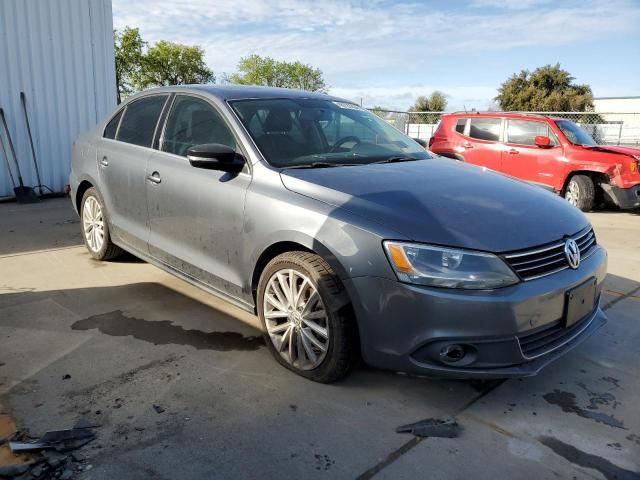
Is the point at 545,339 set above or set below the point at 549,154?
below

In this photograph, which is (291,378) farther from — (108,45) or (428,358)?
(108,45)

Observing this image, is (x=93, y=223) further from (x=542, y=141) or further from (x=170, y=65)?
(x=170, y=65)

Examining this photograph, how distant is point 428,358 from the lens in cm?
254

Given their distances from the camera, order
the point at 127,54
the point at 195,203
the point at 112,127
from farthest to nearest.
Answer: the point at 127,54 < the point at 112,127 < the point at 195,203

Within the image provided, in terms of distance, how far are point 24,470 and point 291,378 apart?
1.34m

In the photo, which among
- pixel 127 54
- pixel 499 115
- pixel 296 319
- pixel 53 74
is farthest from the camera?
pixel 127 54

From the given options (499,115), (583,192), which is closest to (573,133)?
(583,192)

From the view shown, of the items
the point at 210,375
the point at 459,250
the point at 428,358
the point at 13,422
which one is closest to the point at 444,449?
the point at 428,358

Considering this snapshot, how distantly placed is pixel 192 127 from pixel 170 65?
54.5 m

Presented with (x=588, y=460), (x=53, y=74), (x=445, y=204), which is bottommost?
(x=588, y=460)

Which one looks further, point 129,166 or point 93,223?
point 93,223

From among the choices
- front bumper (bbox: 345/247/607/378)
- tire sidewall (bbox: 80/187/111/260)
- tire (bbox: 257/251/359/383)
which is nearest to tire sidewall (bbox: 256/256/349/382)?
tire (bbox: 257/251/359/383)

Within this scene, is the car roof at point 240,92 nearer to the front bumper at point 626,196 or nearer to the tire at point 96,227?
the tire at point 96,227

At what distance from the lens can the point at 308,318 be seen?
9.43 ft
